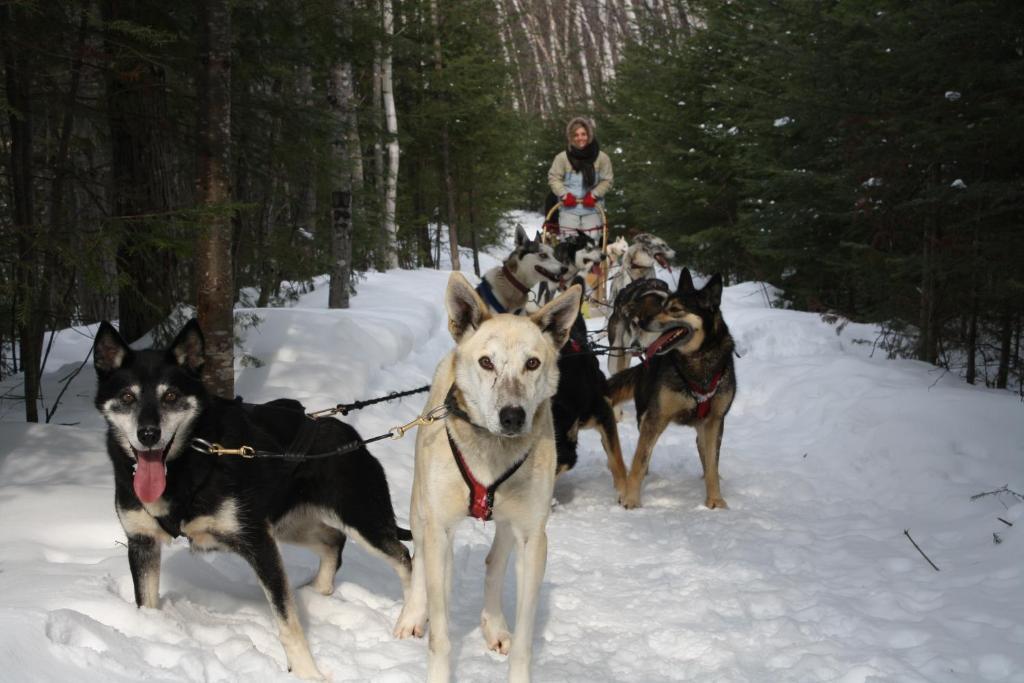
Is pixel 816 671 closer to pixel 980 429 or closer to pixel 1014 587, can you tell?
pixel 1014 587

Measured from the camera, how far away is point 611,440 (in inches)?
240

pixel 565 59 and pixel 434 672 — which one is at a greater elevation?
pixel 565 59

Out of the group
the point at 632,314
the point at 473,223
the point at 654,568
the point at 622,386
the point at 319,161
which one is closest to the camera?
the point at 654,568

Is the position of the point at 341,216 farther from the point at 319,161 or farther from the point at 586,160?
the point at 319,161

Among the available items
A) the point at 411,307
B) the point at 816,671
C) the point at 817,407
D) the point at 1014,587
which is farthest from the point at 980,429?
the point at 411,307

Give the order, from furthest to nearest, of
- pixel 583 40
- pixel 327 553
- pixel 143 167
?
1. pixel 583 40
2. pixel 143 167
3. pixel 327 553

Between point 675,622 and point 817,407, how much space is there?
15.9 feet

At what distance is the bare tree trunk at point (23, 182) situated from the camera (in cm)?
420

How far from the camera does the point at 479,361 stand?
3.11 meters

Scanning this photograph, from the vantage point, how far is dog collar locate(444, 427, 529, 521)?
10.3 feet

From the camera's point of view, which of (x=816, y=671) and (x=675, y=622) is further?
(x=675, y=622)

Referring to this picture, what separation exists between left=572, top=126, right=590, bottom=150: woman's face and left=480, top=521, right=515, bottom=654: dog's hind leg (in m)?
9.05

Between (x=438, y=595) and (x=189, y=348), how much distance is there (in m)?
1.52

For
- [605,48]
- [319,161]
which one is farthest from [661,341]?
[605,48]
